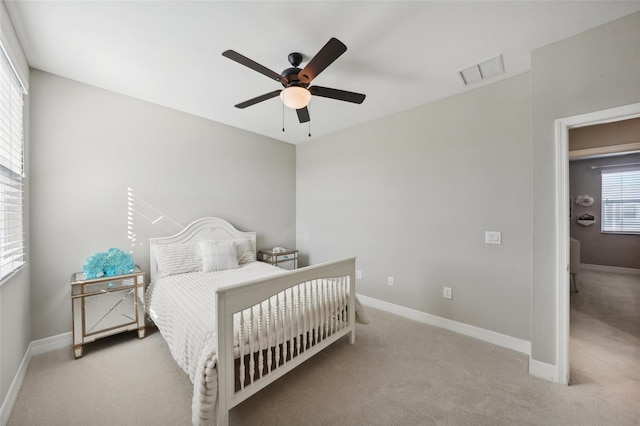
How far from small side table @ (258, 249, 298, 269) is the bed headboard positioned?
0.74 feet

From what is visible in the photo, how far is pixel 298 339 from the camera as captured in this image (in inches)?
76.8

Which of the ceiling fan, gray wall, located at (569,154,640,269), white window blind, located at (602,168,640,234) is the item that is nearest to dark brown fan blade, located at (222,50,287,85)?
the ceiling fan

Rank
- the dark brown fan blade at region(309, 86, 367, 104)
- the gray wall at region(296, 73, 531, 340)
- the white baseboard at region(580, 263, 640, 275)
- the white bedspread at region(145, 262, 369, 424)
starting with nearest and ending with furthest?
the white bedspread at region(145, 262, 369, 424), the dark brown fan blade at region(309, 86, 367, 104), the gray wall at region(296, 73, 531, 340), the white baseboard at region(580, 263, 640, 275)

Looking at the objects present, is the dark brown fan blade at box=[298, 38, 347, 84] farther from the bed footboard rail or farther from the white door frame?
the white door frame

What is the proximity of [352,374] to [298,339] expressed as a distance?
0.55 meters

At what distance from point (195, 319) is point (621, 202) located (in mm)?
7859

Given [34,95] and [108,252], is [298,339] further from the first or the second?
[34,95]

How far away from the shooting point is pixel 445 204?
2.88 meters

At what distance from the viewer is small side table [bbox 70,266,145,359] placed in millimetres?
2229

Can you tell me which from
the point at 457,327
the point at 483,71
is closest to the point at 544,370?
the point at 457,327

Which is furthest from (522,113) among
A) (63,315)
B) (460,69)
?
(63,315)

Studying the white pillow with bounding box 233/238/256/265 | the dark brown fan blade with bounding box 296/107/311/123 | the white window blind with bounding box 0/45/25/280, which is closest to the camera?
the white window blind with bounding box 0/45/25/280

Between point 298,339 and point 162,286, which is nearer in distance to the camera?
point 298,339

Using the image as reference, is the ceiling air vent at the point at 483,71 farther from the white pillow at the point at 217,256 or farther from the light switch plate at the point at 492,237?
the white pillow at the point at 217,256
